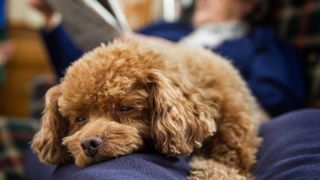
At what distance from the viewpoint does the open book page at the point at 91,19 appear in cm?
136

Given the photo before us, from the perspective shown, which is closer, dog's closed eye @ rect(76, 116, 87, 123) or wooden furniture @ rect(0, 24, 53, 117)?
dog's closed eye @ rect(76, 116, 87, 123)

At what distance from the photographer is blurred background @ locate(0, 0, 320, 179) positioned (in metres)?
1.85

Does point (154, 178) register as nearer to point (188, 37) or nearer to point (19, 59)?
point (188, 37)

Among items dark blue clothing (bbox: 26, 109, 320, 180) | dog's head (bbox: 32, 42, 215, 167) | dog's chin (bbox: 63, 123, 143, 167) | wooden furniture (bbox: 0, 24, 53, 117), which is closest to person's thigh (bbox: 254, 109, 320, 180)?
dark blue clothing (bbox: 26, 109, 320, 180)

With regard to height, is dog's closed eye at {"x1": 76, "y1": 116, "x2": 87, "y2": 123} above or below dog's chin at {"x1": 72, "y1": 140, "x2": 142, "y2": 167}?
above

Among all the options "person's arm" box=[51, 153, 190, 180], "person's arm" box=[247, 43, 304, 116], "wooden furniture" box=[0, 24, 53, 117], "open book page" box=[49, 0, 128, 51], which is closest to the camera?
"person's arm" box=[51, 153, 190, 180]

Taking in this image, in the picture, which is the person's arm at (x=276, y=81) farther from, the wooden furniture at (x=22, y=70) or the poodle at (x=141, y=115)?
the wooden furniture at (x=22, y=70)

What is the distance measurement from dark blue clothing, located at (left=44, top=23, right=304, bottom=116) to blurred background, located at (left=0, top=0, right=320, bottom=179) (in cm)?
7

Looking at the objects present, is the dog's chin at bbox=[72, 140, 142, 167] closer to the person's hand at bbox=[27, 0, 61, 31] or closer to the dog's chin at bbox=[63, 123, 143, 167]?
the dog's chin at bbox=[63, 123, 143, 167]

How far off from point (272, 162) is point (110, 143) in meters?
0.39

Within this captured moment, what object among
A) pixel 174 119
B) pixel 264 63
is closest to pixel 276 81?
pixel 264 63

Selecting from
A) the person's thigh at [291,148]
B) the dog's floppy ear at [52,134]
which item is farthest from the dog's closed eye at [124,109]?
the person's thigh at [291,148]

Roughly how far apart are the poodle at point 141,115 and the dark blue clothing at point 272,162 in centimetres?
3

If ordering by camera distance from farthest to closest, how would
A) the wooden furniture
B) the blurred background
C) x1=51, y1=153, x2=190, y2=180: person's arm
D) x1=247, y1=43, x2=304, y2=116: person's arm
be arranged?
the wooden furniture, the blurred background, x1=247, y1=43, x2=304, y2=116: person's arm, x1=51, y1=153, x2=190, y2=180: person's arm
